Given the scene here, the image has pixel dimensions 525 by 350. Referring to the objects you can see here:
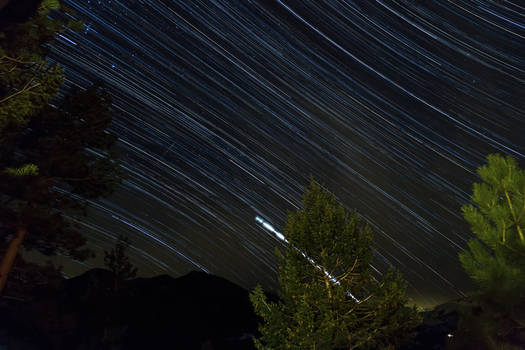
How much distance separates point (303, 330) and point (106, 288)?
23.3 meters

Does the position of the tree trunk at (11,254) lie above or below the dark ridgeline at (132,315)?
below

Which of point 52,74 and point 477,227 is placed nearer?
point 52,74

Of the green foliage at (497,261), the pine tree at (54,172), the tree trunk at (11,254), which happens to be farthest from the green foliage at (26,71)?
the green foliage at (497,261)

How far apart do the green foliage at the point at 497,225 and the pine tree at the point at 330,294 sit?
149 inches

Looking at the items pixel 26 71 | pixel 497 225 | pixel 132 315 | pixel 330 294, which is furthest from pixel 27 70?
pixel 132 315

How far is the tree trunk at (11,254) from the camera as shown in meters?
9.63

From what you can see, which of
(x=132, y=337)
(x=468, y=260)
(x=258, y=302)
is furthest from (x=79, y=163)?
(x=132, y=337)

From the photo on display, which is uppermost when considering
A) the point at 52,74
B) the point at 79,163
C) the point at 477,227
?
the point at 79,163

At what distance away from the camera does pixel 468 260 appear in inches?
323

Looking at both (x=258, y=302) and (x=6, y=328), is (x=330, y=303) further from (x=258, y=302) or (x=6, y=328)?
(x=6, y=328)

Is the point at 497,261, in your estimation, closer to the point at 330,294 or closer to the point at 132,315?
the point at 330,294

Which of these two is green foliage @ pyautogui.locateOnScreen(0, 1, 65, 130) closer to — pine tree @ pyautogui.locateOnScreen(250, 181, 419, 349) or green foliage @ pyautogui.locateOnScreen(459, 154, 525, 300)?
pine tree @ pyautogui.locateOnScreen(250, 181, 419, 349)

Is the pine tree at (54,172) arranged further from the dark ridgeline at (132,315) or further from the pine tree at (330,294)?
the pine tree at (330,294)

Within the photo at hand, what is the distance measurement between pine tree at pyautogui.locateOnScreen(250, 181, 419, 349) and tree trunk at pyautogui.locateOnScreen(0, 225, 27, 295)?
24.2ft
